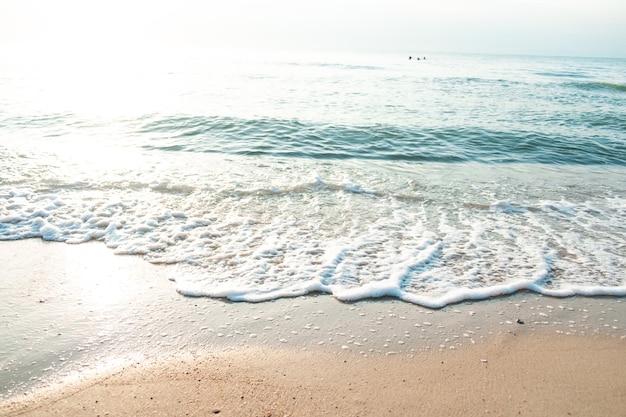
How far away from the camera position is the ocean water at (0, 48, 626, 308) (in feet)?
14.2

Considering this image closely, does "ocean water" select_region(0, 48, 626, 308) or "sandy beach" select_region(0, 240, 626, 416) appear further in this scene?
"ocean water" select_region(0, 48, 626, 308)

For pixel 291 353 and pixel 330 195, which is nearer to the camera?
pixel 291 353

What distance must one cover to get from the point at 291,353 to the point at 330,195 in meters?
4.07

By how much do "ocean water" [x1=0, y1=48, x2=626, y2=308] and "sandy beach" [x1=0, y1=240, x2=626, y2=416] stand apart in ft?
1.09

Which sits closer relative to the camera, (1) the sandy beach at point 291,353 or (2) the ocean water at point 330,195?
(1) the sandy beach at point 291,353

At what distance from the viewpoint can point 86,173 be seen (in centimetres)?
745

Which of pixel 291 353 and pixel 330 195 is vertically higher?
pixel 330 195

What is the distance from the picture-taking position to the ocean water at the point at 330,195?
4.33 m

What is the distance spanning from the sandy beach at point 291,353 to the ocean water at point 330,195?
0.33 m

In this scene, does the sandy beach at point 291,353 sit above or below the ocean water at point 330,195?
below

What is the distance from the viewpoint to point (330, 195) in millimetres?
6891

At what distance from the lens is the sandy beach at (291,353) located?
8.43 ft

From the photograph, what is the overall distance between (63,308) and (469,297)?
3.67 metres

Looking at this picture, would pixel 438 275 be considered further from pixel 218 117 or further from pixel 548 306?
pixel 218 117
